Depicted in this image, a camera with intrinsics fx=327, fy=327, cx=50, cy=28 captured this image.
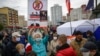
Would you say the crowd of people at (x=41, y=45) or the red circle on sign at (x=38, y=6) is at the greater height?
the red circle on sign at (x=38, y=6)

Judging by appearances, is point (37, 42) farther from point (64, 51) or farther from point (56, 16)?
point (56, 16)

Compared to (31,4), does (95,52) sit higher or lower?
lower

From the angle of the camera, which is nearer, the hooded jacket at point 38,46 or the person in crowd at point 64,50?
the person in crowd at point 64,50

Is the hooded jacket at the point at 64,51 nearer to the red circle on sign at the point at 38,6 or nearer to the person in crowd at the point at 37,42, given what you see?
the person in crowd at the point at 37,42

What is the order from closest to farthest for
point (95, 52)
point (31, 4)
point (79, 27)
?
point (95, 52) < point (31, 4) < point (79, 27)

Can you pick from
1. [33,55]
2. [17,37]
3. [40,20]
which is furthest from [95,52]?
[40,20]

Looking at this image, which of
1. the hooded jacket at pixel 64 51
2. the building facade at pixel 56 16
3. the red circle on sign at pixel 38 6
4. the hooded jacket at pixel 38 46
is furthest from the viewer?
the building facade at pixel 56 16

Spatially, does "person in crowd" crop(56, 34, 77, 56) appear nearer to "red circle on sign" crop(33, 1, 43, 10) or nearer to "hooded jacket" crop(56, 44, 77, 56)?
"hooded jacket" crop(56, 44, 77, 56)

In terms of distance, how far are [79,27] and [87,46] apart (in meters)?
12.9

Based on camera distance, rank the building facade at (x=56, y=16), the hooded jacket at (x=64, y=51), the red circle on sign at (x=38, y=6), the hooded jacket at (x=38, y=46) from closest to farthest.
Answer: the hooded jacket at (x=64, y=51) < the red circle on sign at (x=38, y=6) < the hooded jacket at (x=38, y=46) < the building facade at (x=56, y=16)

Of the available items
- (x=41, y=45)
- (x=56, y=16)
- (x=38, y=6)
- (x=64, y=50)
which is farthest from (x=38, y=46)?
(x=56, y=16)

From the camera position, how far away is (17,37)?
31.8 ft

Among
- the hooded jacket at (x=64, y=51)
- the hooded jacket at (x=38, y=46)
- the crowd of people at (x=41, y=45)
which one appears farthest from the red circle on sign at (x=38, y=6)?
the hooded jacket at (x=64, y=51)

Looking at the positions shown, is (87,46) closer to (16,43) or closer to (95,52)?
(95,52)
